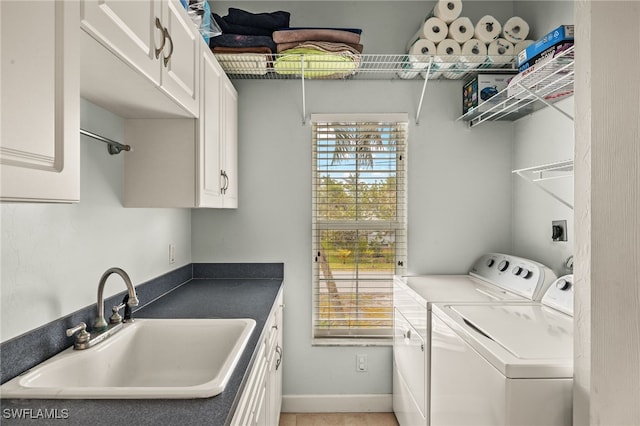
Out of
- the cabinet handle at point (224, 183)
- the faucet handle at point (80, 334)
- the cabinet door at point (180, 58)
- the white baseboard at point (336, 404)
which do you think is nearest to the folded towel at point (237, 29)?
the cabinet door at point (180, 58)

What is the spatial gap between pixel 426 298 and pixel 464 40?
4.84 feet

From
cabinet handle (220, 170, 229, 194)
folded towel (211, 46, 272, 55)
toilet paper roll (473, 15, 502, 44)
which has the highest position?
toilet paper roll (473, 15, 502, 44)

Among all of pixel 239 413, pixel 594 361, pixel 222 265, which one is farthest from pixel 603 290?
pixel 222 265

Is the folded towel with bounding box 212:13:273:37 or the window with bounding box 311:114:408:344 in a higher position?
the folded towel with bounding box 212:13:273:37

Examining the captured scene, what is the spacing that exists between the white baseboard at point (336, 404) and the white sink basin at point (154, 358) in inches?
50.3

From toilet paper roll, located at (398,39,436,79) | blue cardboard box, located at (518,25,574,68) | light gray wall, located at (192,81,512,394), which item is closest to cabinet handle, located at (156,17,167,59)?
light gray wall, located at (192,81,512,394)

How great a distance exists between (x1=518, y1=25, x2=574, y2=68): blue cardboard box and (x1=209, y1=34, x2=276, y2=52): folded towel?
4.36 ft

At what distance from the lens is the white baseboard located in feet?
8.23

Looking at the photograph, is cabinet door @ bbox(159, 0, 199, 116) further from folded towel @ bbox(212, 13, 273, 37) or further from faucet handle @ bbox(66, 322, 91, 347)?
faucet handle @ bbox(66, 322, 91, 347)

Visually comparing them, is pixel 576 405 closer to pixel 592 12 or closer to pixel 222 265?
pixel 592 12

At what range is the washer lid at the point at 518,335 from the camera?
1.08m

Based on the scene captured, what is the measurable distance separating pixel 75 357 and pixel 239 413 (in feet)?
1.88

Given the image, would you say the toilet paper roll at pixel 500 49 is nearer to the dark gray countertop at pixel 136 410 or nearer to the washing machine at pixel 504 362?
the washing machine at pixel 504 362

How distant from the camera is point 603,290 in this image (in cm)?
98
